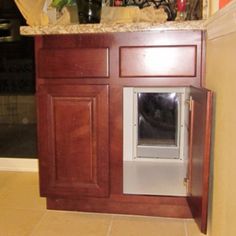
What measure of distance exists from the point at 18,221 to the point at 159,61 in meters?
1.07

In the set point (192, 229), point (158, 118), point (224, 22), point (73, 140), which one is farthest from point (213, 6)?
point (192, 229)

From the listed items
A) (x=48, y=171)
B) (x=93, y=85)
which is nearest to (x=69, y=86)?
(x=93, y=85)

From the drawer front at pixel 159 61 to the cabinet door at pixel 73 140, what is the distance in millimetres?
172

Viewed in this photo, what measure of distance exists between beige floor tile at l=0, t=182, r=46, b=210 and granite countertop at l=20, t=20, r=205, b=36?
37.3 inches

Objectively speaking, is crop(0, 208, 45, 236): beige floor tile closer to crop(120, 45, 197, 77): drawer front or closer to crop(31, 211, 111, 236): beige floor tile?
crop(31, 211, 111, 236): beige floor tile

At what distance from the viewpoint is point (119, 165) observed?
168cm

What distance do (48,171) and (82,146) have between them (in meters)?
0.23

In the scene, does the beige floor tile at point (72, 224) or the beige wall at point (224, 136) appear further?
the beige floor tile at point (72, 224)

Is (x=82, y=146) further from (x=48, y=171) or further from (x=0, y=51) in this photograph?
(x=0, y=51)

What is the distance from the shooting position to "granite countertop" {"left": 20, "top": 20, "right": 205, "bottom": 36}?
150cm

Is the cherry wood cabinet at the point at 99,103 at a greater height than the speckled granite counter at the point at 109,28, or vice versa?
the speckled granite counter at the point at 109,28

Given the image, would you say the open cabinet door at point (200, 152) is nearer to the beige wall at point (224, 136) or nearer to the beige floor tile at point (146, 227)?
the beige wall at point (224, 136)

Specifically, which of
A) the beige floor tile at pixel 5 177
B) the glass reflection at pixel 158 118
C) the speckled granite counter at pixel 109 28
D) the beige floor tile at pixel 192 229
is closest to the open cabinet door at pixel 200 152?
the beige floor tile at pixel 192 229

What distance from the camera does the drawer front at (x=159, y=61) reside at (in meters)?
1.55
